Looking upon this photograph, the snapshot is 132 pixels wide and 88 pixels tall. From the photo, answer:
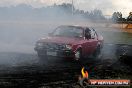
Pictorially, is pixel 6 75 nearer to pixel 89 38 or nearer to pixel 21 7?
pixel 89 38

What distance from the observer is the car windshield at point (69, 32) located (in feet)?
48.0

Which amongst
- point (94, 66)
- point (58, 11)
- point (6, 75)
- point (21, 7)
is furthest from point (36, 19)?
point (6, 75)

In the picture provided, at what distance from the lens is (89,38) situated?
15.1 meters

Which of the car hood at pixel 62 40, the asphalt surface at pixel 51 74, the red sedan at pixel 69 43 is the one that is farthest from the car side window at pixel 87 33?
the asphalt surface at pixel 51 74

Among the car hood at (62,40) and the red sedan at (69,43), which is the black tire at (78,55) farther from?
the car hood at (62,40)

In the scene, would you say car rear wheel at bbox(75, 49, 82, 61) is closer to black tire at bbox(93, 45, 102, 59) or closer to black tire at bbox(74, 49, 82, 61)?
black tire at bbox(74, 49, 82, 61)

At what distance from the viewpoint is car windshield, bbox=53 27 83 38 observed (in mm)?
14641

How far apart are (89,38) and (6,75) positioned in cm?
609

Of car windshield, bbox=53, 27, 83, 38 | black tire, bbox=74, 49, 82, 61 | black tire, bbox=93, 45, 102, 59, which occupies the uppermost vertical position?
car windshield, bbox=53, 27, 83, 38

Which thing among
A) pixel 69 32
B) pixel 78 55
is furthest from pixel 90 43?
pixel 78 55

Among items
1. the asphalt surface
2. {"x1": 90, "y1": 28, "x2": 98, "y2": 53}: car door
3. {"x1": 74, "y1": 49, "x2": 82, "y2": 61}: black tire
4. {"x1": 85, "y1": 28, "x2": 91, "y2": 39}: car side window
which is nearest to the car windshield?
{"x1": 85, "y1": 28, "x2": 91, "y2": 39}: car side window

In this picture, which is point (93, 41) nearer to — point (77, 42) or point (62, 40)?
point (77, 42)

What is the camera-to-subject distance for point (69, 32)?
1477cm

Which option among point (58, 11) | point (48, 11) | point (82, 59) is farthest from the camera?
point (48, 11)
